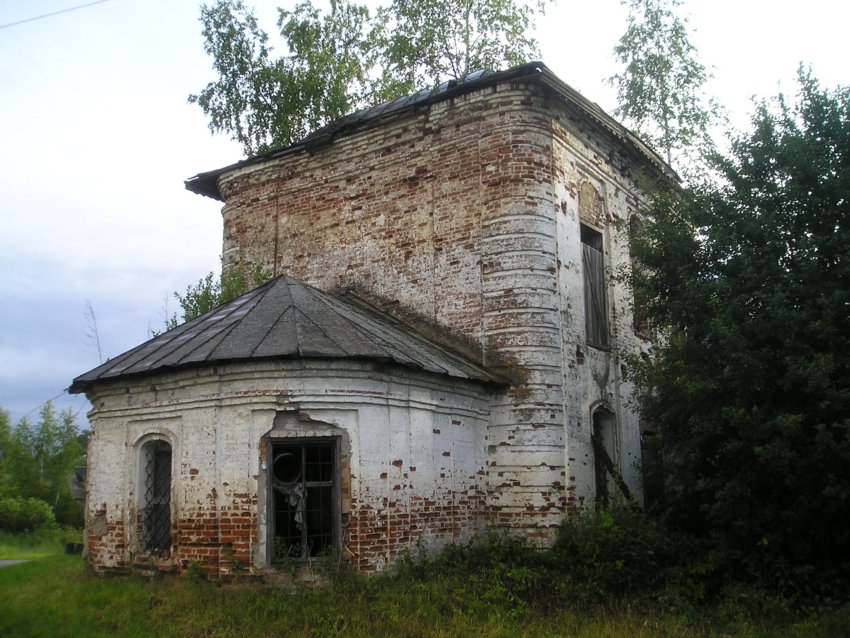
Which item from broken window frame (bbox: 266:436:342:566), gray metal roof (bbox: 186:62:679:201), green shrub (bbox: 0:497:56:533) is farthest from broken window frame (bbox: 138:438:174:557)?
green shrub (bbox: 0:497:56:533)

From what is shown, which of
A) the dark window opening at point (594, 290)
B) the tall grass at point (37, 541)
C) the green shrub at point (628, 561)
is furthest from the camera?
the tall grass at point (37, 541)

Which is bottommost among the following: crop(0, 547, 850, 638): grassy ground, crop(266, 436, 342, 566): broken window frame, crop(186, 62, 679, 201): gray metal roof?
crop(0, 547, 850, 638): grassy ground

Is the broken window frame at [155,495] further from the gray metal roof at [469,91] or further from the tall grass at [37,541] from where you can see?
the tall grass at [37,541]

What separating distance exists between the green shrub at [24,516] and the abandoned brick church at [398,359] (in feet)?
44.6

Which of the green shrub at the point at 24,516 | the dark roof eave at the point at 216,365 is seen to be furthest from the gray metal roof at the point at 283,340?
the green shrub at the point at 24,516

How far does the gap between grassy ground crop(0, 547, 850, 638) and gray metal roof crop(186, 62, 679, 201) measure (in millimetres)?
6655

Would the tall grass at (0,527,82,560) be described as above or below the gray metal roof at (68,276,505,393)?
below

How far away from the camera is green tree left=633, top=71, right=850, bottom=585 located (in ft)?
26.5

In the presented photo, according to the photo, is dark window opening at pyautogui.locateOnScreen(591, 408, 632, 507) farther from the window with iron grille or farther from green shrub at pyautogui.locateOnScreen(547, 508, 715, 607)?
the window with iron grille

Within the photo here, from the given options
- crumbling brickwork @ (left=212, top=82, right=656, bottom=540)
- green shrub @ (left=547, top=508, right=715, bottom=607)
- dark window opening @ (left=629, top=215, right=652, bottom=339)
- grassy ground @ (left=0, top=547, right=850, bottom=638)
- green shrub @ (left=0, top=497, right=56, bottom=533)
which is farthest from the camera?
green shrub @ (left=0, top=497, right=56, bottom=533)

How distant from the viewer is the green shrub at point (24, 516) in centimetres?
2225

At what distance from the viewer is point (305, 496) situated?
8.30 metres

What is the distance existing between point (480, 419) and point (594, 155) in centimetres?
489

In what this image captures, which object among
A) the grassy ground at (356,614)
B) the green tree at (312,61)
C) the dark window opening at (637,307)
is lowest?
the grassy ground at (356,614)
